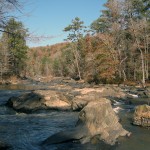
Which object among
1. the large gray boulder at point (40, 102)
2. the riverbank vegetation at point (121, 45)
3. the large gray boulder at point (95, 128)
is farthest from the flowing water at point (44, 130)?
the riverbank vegetation at point (121, 45)

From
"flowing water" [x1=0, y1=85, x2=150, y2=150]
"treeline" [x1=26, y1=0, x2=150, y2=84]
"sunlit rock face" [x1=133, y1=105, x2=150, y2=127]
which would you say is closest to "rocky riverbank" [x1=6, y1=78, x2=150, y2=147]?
"flowing water" [x1=0, y1=85, x2=150, y2=150]

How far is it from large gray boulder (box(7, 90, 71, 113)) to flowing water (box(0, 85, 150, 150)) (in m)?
0.58

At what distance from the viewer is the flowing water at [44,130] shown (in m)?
9.80

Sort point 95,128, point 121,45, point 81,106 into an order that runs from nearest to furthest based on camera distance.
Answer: point 95,128
point 81,106
point 121,45

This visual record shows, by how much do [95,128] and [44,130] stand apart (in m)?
2.38

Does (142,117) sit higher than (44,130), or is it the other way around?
(142,117)

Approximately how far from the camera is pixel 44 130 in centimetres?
1225

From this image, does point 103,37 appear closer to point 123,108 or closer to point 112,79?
point 112,79

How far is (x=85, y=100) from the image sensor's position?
58.4ft

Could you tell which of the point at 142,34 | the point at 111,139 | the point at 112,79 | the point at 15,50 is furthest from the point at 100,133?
the point at 15,50

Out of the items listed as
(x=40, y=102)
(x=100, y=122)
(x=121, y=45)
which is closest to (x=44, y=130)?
(x=100, y=122)

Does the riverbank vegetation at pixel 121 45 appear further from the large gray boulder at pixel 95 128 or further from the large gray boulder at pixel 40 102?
the large gray boulder at pixel 95 128

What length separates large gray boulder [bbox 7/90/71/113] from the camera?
1733 cm

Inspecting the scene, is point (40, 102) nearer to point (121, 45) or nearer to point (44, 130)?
point (44, 130)
